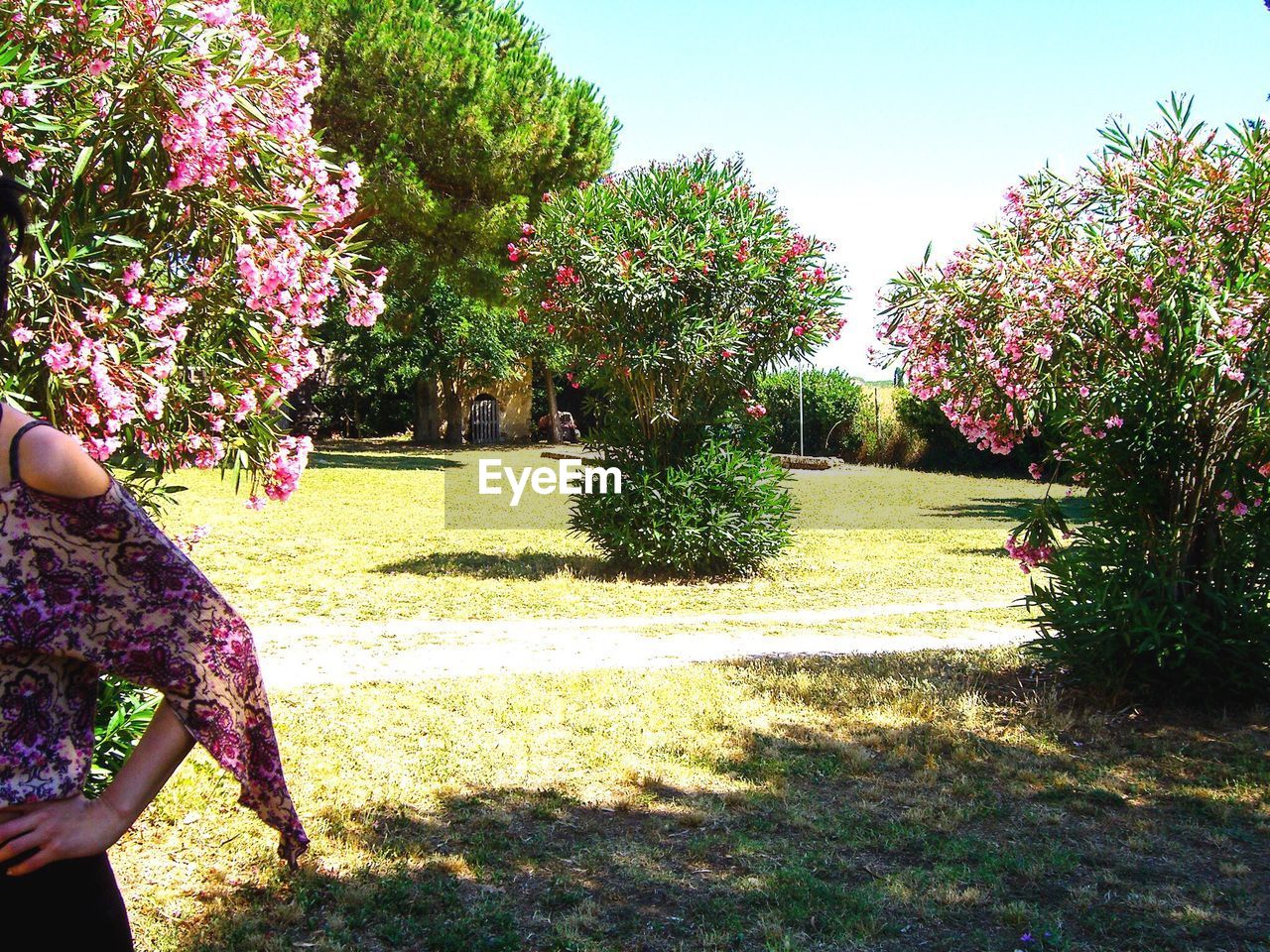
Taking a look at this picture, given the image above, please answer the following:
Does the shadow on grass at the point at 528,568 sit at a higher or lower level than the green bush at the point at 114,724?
lower

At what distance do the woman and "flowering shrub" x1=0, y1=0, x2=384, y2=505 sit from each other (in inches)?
90.3

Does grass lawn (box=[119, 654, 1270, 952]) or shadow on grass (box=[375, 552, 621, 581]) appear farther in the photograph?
shadow on grass (box=[375, 552, 621, 581])

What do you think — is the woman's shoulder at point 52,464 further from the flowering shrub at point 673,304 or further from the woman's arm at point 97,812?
the flowering shrub at point 673,304

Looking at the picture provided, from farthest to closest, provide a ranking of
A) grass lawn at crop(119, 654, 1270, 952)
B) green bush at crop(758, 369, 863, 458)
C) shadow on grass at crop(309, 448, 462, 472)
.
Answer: green bush at crop(758, 369, 863, 458) < shadow on grass at crop(309, 448, 462, 472) < grass lawn at crop(119, 654, 1270, 952)

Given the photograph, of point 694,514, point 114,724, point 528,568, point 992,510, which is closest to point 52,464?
point 114,724

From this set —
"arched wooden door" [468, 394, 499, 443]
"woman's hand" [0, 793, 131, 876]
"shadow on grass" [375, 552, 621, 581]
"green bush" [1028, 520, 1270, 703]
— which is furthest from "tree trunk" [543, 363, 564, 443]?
"woman's hand" [0, 793, 131, 876]

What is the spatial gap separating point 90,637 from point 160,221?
2.94 metres

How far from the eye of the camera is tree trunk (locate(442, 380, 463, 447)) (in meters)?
Result: 35.6

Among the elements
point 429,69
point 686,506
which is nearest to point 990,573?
point 686,506

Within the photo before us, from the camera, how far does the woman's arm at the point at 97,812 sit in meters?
1.43

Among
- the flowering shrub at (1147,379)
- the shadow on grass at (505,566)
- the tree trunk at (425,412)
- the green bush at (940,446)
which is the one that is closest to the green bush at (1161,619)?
the flowering shrub at (1147,379)

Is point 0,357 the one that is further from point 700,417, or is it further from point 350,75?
point 350,75

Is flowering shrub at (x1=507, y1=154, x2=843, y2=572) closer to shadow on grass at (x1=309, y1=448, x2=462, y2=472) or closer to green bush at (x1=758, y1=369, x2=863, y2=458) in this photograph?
shadow on grass at (x1=309, y1=448, x2=462, y2=472)

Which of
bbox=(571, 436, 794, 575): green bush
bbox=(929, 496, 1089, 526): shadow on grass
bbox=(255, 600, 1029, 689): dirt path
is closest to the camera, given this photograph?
bbox=(255, 600, 1029, 689): dirt path
